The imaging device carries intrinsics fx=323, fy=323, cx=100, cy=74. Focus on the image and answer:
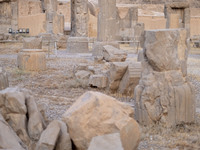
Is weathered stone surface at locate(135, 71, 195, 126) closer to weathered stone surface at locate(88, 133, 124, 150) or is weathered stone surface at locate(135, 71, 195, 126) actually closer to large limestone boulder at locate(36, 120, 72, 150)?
large limestone boulder at locate(36, 120, 72, 150)

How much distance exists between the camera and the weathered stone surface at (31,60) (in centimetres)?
895

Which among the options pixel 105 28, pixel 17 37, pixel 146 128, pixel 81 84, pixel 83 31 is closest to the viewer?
pixel 146 128

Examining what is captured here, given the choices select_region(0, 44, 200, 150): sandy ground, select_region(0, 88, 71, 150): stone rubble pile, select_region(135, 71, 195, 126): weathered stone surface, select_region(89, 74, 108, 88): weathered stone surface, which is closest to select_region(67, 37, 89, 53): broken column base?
select_region(0, 44, 200, 150): sandy ground

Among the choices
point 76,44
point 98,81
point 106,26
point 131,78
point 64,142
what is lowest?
point 64,142

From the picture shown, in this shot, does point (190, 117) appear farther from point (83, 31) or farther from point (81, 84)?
Answer: point (83, 31)

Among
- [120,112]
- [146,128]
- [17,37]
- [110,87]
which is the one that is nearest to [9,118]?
[120,112]

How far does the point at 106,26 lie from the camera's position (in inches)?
497

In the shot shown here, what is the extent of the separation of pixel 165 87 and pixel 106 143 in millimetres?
2068

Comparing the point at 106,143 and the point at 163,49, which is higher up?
the point at 163,49

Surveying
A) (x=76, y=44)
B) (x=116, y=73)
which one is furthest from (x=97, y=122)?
(x=76, y=44)

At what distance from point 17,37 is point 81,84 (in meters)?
13.5

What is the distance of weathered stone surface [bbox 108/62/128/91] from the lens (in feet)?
19.8

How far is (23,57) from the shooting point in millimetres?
8984

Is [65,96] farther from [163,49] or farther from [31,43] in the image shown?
[31,43]
